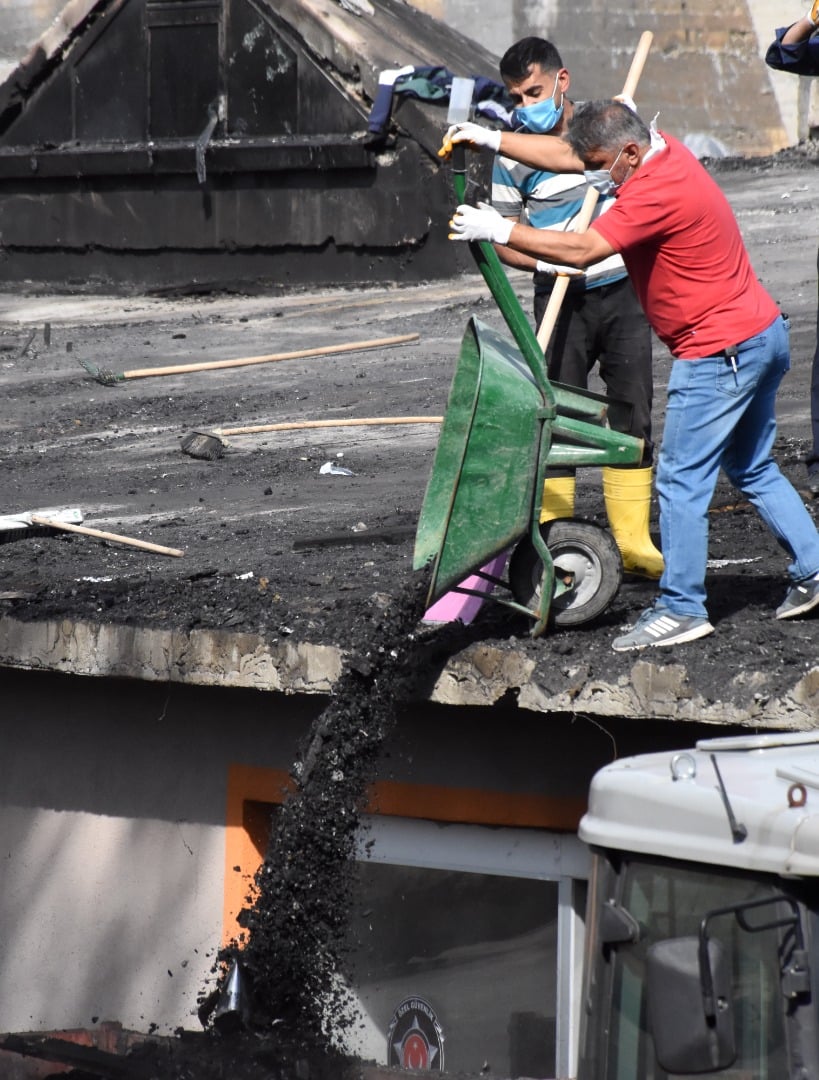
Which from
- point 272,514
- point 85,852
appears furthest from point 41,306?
point 85,852

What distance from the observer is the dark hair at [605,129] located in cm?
443

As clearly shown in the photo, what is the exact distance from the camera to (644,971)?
9.91ft

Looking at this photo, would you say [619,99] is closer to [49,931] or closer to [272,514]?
[272,514]

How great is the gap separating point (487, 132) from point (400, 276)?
11496mm

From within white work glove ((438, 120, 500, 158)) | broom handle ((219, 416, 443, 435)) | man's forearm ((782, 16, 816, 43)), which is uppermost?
broom handle ((219, 416, 443, 435))

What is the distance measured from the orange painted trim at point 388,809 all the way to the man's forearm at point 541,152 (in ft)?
7.22

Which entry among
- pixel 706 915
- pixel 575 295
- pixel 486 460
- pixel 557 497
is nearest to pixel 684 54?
pixel 575 295

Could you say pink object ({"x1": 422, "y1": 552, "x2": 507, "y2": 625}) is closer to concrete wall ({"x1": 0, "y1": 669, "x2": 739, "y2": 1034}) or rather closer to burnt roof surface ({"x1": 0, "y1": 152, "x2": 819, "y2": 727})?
burnt roof surface ({"x1": 0, "y1": 152, "x2": 819, "y2": 727})

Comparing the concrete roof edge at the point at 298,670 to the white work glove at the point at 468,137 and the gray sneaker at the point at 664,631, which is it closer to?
the gray sneaker at the point at 664,631

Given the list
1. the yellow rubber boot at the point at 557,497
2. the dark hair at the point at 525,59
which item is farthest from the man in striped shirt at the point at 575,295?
the yellow rubber boot at the point at 557,497

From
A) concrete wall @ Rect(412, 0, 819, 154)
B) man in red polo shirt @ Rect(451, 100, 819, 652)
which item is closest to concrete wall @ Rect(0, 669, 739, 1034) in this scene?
man in red polo shirt @ Rect(451, 100, 819, 652)

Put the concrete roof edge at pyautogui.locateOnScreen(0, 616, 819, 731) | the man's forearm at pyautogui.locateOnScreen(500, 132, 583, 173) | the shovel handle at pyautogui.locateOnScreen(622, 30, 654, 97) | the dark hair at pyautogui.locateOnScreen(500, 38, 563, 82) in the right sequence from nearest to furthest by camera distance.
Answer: the concrete roof edge at pyautogui.locateOnScreen(0, 616, 819, 731) → the man's forearm at pyautogui.locateOnScreen(500, 132, 583, 173) → the dark hair at pyautogui.locateOnScreen(500, 38, 563, 82) → the shovel handle at pyautogui.locateOnScreen(622, 30, 654, 97)

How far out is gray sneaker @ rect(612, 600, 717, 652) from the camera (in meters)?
4.76

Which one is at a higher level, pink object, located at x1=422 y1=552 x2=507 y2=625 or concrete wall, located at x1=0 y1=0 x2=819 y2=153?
concrete wall, located at x1=0 y1=0 x2=819 y2=153
